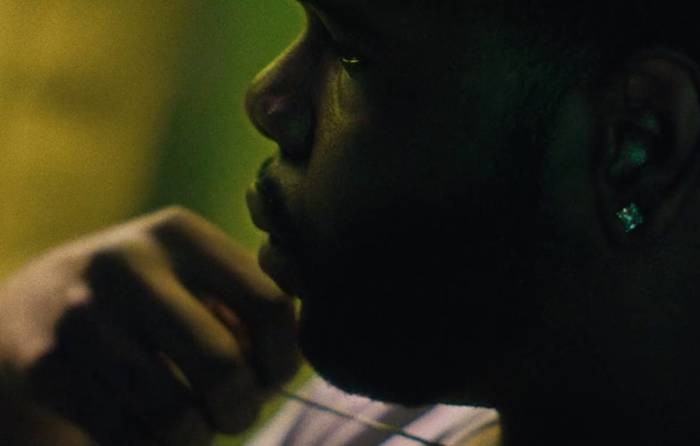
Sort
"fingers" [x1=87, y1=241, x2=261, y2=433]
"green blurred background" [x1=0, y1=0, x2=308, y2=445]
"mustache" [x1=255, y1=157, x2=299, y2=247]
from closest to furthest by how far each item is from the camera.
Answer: "mustache" [x1=255, y1=157, x2=299, y2=247], "fingers" [x1=87, y1=241, x2=261, y2=433], "green blurred background" [x1=0, y1=0, x2=308, y2=445]

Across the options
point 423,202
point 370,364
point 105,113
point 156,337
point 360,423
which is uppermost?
point 423,202

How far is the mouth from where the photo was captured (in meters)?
0.89

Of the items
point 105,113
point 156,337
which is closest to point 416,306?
point 156,337

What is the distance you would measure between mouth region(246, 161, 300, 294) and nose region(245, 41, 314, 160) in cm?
3

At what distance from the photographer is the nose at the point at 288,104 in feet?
2.84

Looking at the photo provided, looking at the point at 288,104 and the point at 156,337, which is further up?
the point at 288,104

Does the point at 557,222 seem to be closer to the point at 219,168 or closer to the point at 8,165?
the point at 219,168

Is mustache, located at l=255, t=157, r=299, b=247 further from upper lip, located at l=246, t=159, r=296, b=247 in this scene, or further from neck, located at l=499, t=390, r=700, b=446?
neck, located at l=499, t=390, r=700, b=446

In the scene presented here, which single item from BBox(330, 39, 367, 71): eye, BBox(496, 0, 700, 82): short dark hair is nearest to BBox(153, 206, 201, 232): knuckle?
BBox(330, 39, 367, 71): eye

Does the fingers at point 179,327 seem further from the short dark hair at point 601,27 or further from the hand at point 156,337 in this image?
the short dark hair at point 601,27

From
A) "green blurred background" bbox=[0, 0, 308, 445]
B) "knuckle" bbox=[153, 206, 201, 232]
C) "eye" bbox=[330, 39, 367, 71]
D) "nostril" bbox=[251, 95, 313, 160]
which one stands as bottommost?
"green blurred background" bbox=[0, 0, 308, 445]

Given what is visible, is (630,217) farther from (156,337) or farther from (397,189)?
(156,337)

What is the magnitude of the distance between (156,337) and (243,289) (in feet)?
0.28

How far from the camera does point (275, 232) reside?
0.90 m
